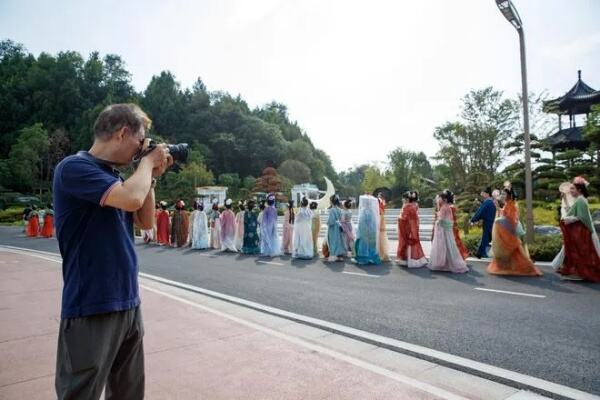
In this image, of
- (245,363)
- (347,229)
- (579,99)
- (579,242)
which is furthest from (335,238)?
(579,99)

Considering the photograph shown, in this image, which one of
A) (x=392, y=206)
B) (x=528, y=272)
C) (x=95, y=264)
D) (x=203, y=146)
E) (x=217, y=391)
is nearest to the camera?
(x=95, y=264)

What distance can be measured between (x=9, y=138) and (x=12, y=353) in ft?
237

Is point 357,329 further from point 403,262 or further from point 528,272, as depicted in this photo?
point 403,262

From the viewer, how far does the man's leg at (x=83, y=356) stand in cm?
174

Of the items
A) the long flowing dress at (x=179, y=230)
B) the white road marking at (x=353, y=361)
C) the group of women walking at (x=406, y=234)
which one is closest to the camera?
the white road marking at (x=353, y=361)

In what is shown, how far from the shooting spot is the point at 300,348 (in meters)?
4.05

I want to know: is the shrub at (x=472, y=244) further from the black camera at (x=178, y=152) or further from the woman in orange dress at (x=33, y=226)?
the woman in orange dress at (x=33, y=226)

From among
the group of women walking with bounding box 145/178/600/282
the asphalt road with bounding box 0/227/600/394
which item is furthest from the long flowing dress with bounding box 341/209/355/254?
the asphalt road with bounding box 0/227/600/394

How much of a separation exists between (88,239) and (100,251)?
0.07m

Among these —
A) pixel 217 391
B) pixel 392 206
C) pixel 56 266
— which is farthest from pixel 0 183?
pixel 217 391

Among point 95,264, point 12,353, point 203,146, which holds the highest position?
point 203,146

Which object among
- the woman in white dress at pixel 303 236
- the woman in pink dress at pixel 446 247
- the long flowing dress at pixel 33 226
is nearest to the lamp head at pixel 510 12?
the woman in pink dress at pixel 446 247

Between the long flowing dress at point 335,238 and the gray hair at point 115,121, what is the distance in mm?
9832

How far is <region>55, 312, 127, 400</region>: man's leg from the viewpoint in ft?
5.72
